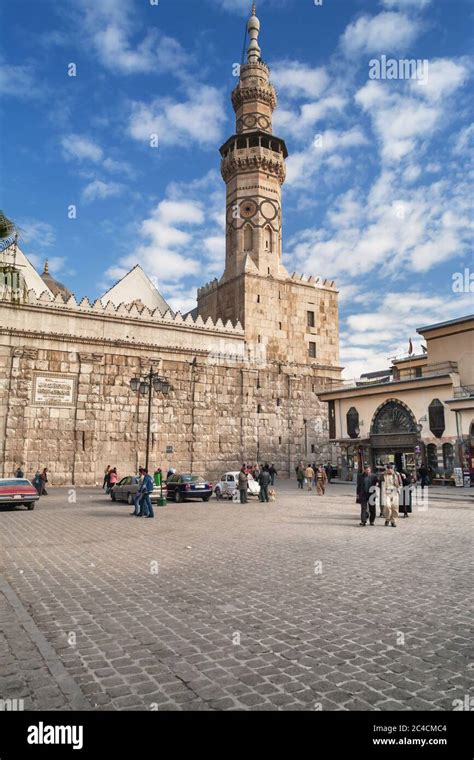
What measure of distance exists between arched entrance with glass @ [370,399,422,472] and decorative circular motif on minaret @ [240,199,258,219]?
20.5 metres

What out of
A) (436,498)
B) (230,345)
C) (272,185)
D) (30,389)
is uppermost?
(272,185)

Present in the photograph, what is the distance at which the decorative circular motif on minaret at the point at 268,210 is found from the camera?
132 ft

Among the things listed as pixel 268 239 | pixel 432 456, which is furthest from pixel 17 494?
pixel 268 239

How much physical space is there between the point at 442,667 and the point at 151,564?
517 centimetres

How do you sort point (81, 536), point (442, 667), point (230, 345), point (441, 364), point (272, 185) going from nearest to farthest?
point (442, 667), point (81, 536), point (441, 364), point (230, 345), point (272, 185)

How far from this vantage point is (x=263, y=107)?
41844mm

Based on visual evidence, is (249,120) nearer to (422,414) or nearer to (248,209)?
(248,209)

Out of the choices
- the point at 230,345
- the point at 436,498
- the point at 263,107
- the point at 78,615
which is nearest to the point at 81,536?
the point at 78,615

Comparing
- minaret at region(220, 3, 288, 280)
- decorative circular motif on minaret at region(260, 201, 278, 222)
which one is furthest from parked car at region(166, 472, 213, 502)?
decorative circular motif on minaret at region(260, 201, 278, 222)

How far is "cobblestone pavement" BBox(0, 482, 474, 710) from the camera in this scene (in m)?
3.62

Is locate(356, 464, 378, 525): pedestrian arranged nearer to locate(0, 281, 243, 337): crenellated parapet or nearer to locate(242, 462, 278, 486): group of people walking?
locate(242, 462, 278, 486): group of people walking

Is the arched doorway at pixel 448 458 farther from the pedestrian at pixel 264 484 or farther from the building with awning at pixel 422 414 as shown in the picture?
the pedestrian at pixel 264 484

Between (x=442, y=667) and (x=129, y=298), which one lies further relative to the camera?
(x=129, y=298)
